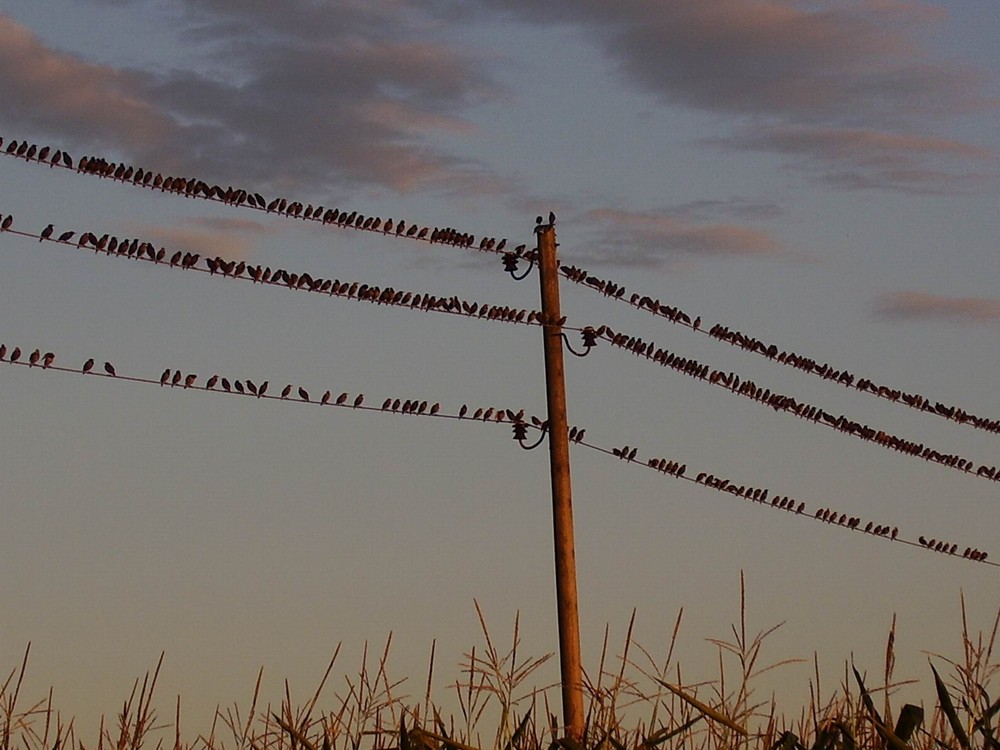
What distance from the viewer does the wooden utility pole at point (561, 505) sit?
16.7m

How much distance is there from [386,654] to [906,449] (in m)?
15.2

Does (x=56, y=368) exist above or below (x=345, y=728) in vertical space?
above

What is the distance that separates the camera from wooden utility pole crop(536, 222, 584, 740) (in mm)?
16734

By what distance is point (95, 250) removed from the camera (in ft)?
47.5

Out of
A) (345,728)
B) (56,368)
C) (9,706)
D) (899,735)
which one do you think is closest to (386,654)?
(345,728)

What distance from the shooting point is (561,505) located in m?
17.1

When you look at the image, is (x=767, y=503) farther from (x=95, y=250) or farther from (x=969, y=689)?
A: (x=969, y=689)

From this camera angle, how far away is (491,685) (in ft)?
23.4

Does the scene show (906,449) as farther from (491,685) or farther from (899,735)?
(899,735)

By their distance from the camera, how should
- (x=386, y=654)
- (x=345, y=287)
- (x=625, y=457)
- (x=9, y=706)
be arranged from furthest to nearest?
(x=625, y=457) → (x=345, y=287) → (x=9, y=706) → (x=386, y=654)

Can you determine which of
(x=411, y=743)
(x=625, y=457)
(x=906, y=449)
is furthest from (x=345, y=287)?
(x=411, y=743)

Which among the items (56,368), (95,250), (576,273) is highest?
(576,273)

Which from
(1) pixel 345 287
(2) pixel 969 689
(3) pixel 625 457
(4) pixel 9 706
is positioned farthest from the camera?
(3) pixel 625 457

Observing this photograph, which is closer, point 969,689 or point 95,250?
point 969,689
